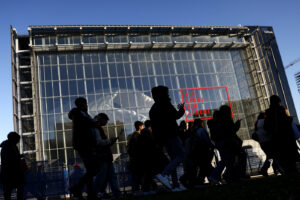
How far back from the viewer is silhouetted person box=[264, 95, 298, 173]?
230 inches

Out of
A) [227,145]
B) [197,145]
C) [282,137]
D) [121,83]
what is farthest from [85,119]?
[121,83]

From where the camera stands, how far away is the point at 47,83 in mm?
30578

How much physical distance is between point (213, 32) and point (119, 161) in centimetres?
3008

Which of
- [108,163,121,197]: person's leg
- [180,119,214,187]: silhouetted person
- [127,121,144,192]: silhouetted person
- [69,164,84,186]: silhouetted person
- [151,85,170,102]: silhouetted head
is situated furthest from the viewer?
[69,164,84,186]: silhouetted person

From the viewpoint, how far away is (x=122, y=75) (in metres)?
32.5

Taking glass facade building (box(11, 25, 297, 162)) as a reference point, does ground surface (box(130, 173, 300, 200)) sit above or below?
below

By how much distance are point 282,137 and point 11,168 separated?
5787mm

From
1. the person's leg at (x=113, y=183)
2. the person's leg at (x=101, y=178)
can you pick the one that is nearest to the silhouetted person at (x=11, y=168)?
the person's leg at (x=113, y=183)

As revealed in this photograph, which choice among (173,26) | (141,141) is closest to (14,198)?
(141,141)

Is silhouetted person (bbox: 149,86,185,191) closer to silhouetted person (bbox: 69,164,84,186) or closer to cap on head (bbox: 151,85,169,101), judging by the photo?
cap on head (bbox: 151,85,169,101)

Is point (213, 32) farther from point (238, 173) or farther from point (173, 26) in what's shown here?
point (238, 173)

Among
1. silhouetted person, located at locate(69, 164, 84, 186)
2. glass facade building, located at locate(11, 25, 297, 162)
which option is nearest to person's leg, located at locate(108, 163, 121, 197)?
silhouetted person, located at locate(69, 164, 84, 186)

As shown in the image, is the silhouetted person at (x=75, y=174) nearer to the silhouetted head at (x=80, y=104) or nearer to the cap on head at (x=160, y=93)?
the silhouetted head at (x=80, y=104)

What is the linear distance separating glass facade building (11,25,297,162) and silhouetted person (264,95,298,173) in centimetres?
2440
